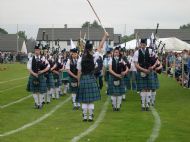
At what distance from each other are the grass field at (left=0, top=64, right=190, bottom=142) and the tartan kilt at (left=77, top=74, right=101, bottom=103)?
556 mm

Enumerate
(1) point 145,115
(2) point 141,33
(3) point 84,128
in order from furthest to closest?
(2) point 141,33 < (1) point 145,115 < (3) point 84,128

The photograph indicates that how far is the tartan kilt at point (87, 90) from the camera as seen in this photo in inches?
489

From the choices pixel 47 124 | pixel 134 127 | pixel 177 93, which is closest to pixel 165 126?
pixel 134 127

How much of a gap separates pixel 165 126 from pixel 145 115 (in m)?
2.00

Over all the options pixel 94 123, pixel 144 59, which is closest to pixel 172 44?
pixel 144 59

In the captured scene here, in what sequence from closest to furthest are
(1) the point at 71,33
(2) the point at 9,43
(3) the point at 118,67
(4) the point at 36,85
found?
(3) the point at 118,67 → (4) the point at 36,85 → (2) the point at 9,43 → (1) the point at 71,33

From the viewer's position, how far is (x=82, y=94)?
12.5m

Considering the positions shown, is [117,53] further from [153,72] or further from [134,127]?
[134,127]

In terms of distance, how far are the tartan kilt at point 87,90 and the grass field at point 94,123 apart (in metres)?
0.56

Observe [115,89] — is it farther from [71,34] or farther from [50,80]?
[71,34]

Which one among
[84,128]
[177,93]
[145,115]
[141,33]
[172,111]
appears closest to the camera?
[84,128]

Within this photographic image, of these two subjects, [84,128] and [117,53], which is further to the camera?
[117,53]

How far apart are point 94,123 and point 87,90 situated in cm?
79

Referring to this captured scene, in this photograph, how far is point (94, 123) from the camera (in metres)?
12.3
